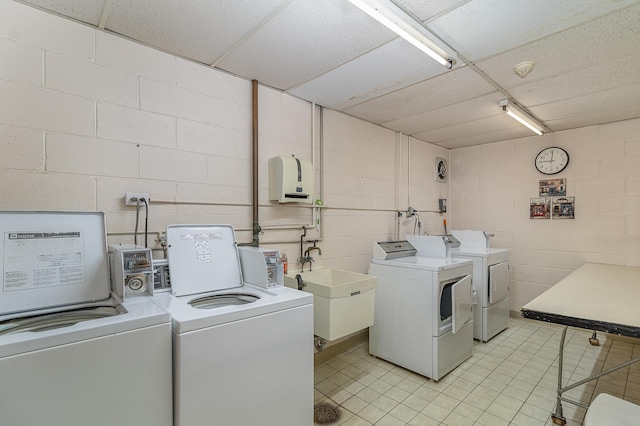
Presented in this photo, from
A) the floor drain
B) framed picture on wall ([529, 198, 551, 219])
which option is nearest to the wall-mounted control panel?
the floor drain

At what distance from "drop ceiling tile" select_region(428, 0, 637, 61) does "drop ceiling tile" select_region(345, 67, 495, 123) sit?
41cm

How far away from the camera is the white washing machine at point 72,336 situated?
1.10 meters

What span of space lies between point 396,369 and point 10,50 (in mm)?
3587

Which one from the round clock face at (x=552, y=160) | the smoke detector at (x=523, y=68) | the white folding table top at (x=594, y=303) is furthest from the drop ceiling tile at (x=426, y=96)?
the round clock face at (x=552, y=160)

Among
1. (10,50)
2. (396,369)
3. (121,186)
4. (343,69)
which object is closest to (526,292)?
(396,369)

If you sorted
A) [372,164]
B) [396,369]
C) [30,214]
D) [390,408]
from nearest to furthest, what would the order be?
1. [30,214]
2. [390,408]
3. [396,369]
4. [372,164]

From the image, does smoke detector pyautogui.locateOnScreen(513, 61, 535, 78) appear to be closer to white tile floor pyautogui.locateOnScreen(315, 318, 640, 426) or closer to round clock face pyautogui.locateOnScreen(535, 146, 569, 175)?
round clock face pyautogui.locateOnScreen(535, 146, 569, 175)

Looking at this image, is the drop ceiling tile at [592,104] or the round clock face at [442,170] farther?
the round clock face at [442,170]

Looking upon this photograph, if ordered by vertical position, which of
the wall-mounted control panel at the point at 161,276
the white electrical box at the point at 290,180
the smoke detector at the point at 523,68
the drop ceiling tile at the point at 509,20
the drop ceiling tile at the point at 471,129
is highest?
the drop ceiling tile at the point at 509,20

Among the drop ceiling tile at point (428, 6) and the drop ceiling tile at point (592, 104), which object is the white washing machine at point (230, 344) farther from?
the drop ceiling tile at point (592, 104)

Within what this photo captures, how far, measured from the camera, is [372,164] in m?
3.77

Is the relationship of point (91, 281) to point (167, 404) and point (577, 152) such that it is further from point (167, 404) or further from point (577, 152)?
point (577, 152)

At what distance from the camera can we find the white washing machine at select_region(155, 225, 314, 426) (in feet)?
4.61

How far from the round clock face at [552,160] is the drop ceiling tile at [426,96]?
1.99 m
